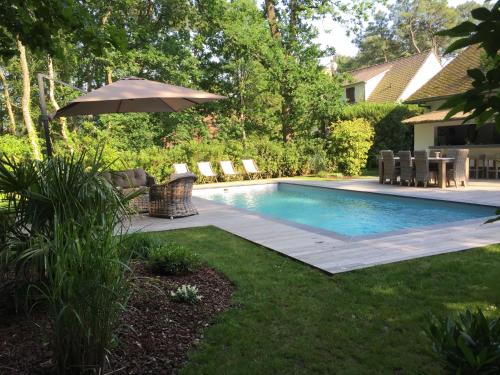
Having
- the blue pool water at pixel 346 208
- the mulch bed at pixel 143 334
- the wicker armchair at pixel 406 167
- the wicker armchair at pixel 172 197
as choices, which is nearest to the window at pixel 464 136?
the wicker armchair at pixel 406 167

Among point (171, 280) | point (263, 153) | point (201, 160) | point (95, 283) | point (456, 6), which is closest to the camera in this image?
point (95, 283)

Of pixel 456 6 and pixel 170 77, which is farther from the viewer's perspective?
pixel 456 6

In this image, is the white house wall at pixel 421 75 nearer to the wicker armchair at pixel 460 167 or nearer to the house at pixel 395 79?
the house at pixel 395 79

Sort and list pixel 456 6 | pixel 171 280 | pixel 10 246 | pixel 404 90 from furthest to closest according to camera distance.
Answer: pixel 456 6, pixel 404 90, pixel 171 280, pixel 10 246

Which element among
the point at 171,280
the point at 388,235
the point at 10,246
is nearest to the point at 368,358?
the point at 171,280

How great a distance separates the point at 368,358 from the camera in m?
2.72

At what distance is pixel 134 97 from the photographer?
7270mm

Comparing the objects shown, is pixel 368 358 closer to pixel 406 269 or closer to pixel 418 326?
pixel 418 326

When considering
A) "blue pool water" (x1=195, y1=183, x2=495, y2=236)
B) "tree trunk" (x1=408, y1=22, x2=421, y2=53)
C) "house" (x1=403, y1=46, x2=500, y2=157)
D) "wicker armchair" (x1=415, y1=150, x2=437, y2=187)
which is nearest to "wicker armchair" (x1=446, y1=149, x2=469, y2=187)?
"wicker armchair" (x1=415, y1=150, x2=437, y2=187)

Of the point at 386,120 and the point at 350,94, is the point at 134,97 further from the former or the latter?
the point at 350,94

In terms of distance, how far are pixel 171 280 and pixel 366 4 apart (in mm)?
18980

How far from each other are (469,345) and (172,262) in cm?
312

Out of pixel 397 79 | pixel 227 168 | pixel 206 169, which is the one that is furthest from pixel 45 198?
pixel 397 79

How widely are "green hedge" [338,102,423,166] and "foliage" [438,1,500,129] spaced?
1778 cm
